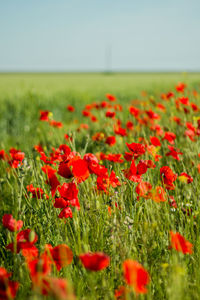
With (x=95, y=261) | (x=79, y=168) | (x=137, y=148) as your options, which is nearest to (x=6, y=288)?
(x=95, y=261)

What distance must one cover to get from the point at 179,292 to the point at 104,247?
0.42 meters

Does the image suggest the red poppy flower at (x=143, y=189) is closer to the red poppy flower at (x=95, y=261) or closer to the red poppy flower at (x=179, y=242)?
the red poppy flower at (x=179, y=242)

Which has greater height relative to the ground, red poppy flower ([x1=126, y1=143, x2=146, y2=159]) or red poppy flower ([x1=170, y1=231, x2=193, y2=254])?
red poppy flower ([x1=126, y1=143, x2=146, y2=159])

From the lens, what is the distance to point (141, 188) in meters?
0.96

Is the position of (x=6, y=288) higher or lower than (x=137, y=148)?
lower

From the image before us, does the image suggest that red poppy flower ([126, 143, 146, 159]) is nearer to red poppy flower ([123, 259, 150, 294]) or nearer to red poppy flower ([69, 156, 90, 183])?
red poppy flower ([69, 156, 90, 183])

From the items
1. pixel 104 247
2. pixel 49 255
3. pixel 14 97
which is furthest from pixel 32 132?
pixel 49 255

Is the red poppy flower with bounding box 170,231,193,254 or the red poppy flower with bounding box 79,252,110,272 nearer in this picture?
the red poppy flower with bounding box 79,252,110,272

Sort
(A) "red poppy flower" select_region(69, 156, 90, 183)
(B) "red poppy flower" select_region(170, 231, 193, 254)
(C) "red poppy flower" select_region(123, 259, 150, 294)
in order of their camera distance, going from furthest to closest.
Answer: (A) "red poppy flower" select_region(69, 156, 90, 183) < (B) "red poppy flower" select_region(170, 231, 193, 254) < (C) "red poppy flower" select_region(123, 259, 150, 294)

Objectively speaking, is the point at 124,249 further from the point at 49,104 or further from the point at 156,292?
the point at 49,104

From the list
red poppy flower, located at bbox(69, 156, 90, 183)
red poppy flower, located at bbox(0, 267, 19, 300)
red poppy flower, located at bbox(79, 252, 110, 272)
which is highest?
red poppy flower, located at bbox(69, 156, 90, 183)

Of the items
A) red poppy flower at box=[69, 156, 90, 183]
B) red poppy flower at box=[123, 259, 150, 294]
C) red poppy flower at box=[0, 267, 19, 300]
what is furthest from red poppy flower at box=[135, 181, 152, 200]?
red poppy flower at box=[0, 267, 19, 300]

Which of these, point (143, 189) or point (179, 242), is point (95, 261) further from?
point (143, 189)

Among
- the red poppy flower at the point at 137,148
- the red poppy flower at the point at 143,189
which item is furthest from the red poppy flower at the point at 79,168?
the red poppy flower at the point at 137,148
